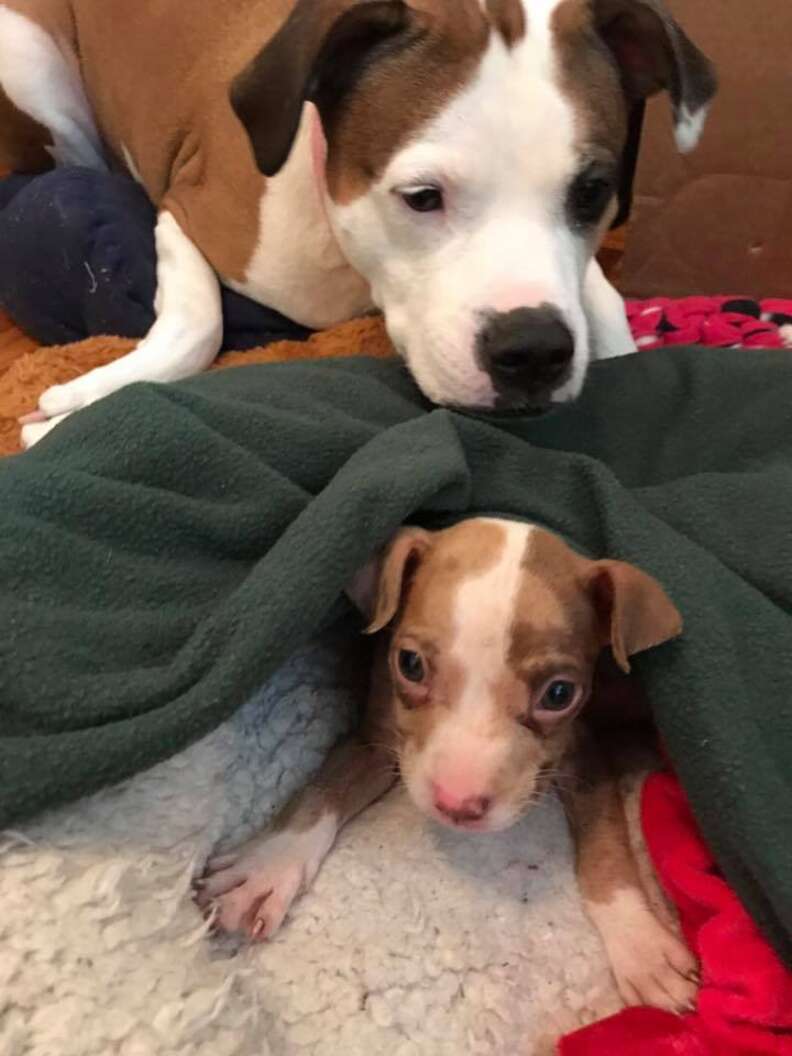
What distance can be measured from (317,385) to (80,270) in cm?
75

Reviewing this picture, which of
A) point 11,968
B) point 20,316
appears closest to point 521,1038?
point 11,968

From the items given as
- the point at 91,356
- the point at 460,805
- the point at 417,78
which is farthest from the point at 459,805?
the point at 91,356

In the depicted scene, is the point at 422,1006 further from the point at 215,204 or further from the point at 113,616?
the point at 215,204

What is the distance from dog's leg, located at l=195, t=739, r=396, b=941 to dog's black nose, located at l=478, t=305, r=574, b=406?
440 millimetres

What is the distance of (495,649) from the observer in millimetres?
1054

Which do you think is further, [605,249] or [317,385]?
[605,249]

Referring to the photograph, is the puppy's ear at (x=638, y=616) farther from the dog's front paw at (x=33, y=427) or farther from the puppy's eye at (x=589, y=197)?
the dog's front paw at (x=33, y=427)

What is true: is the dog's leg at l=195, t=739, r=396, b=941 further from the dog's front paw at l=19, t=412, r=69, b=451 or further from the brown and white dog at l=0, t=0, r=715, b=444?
the dog's front paw at l=19, t=412, r=69, b=451

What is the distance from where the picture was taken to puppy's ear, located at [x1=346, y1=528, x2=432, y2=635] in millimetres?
1100

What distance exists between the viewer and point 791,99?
2.16 m

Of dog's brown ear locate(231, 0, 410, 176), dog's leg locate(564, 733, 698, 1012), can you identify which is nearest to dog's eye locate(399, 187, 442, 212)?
dog's brown ear locate(231, 0, 410, 176)

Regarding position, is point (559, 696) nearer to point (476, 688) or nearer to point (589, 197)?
point (476, 688)

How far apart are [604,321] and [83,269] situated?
84cm

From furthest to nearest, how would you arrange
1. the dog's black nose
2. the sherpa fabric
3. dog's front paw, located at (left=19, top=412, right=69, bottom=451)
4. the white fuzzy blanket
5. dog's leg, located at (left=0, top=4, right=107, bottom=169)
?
dog's leg, located at (left=0, top=4, right=107, bottom=169) < the sherpa fabric < dog's front paw, located at (left=19, top=412, right=69, bottom=451) < the dog's black nose < the white fuzzy blanket
